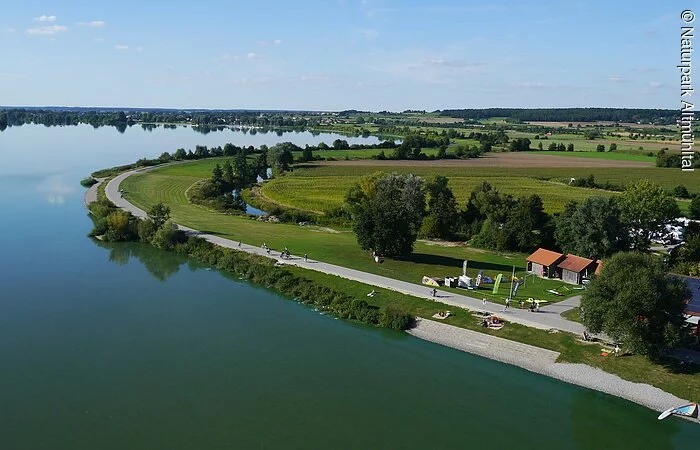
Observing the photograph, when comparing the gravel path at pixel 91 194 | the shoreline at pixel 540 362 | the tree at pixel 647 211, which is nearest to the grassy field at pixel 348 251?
the gravel path at pixel 91 194

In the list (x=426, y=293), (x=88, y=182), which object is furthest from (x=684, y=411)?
(x=88, y=182)

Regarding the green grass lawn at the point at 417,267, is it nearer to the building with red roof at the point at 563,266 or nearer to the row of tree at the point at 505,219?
the building with red roof at the point at 563,266

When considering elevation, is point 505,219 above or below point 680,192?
below

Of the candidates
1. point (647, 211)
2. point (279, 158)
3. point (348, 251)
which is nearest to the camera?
point (348, 251)

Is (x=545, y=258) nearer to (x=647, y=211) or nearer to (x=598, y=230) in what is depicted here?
(x=598, y=230)

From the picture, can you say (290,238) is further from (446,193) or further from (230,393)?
(230,393)

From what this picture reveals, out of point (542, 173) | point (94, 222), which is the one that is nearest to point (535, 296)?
point (94, 222)
